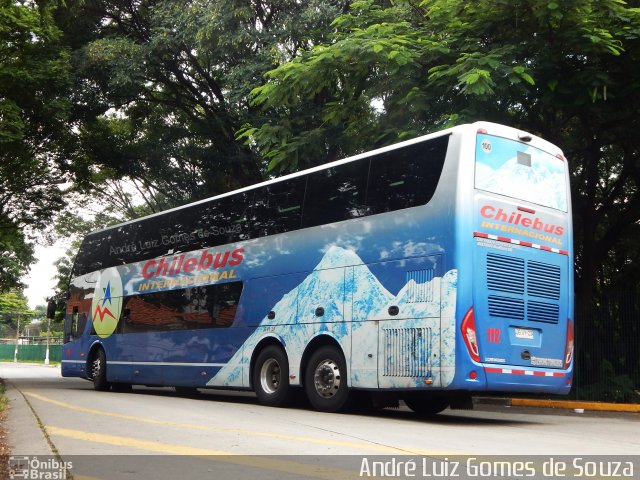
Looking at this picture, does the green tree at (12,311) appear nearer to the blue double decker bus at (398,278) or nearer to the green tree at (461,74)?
the green tree at (461,74)

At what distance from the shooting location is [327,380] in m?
13.2

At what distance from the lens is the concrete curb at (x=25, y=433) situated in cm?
723

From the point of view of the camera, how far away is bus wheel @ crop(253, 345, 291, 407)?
14.1 metres

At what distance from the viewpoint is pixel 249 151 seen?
24.2 metres

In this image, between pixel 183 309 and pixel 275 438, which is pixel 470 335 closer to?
pixel 275 438

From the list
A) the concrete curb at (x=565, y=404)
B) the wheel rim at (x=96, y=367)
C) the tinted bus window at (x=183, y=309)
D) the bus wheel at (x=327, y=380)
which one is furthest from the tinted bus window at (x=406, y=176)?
the wheel rim at (x=96, y=367)

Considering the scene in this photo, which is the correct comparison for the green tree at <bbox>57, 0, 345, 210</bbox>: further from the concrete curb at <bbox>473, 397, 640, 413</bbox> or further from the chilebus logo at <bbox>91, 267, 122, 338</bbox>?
the concrete curb at <bbox>473, 397, 640, 413</bbox>

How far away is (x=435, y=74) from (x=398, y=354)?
5.35 metres

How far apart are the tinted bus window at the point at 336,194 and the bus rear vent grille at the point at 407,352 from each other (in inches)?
80.4

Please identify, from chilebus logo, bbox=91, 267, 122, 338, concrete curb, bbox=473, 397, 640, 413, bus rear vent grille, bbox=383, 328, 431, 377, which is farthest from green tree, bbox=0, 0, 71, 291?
concrete curb, bbox=473, 397, 640, 413

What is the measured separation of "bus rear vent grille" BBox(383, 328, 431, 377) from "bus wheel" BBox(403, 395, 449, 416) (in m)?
1.21

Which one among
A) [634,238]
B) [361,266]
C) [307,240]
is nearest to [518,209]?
[361,266]

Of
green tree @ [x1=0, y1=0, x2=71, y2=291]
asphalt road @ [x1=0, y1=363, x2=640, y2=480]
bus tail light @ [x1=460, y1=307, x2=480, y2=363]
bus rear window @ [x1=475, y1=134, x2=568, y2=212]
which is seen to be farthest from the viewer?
green tree @ [x1=0, y1=0, x2=71, y2=291]

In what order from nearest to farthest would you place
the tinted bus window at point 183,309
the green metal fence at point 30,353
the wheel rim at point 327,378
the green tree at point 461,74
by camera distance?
1. the wheel rim at point 327,378
2. the green tree at point 461,74
3. the tinted bus window at point 183,309
4. the green metal fence at point 30,353
